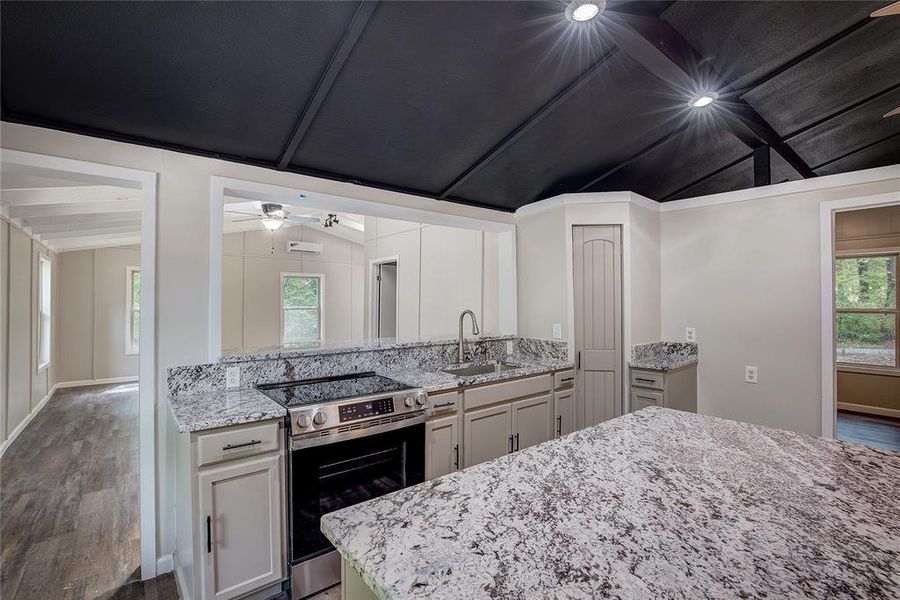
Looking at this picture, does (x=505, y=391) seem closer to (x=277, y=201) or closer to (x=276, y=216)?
(x=277, y=201)

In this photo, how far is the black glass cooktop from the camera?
213 cm

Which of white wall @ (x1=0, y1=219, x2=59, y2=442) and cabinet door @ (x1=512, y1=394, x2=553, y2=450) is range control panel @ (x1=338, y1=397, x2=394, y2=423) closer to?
cabinet door @ (x1=512, y1=394, x2=553, y2=450)

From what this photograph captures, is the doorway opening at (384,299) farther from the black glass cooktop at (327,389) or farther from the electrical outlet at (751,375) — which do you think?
the electrical outlet at (751,375)

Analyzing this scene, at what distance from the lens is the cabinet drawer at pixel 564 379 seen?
306 cm

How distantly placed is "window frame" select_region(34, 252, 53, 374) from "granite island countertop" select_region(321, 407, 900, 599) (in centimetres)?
692

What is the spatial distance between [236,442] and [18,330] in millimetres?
4683

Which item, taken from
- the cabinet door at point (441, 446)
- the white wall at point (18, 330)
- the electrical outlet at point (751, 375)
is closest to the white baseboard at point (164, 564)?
the cabinet door at point (441, 446)

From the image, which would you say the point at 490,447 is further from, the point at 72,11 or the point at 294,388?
the point at 72,11

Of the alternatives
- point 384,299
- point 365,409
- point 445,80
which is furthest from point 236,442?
point 384,299

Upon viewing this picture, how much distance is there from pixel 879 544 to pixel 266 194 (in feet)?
9.08

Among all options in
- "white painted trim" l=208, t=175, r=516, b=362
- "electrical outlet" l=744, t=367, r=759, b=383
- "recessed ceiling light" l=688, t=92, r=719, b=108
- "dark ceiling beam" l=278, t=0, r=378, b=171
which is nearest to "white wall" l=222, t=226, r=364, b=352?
"white painted trim" l=208, t=175, r=516, b=362

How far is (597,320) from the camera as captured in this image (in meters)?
3.25

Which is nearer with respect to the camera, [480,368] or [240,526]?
[240,526]

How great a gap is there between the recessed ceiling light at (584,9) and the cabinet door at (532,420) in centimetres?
223
